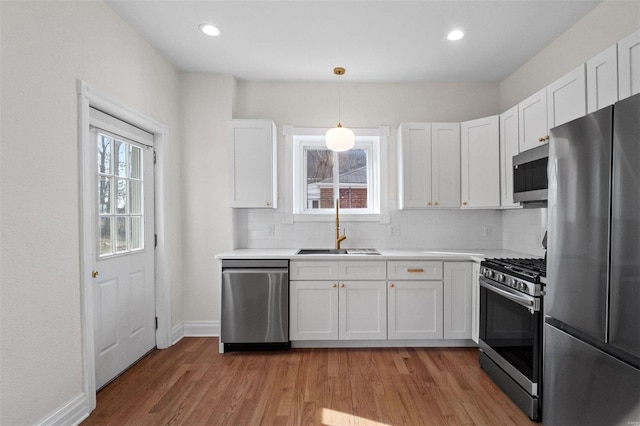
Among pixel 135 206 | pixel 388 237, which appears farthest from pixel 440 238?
pixel 135 206

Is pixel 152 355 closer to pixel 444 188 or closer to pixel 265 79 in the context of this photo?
pixel 265 79

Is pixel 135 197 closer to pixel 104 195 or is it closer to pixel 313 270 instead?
pixel 104 195

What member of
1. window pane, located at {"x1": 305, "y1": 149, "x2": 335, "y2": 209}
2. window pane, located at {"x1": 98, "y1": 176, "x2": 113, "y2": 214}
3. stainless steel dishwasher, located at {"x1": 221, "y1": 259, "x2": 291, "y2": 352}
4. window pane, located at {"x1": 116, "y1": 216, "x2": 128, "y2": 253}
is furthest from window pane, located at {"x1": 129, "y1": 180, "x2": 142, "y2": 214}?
window pane, located at {"x1": 305, "y1": 149, "x2": 335, "y2": 209}

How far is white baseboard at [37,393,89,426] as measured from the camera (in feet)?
5.94

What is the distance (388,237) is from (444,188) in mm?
818

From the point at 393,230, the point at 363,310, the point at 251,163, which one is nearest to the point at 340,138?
the point at 251,163

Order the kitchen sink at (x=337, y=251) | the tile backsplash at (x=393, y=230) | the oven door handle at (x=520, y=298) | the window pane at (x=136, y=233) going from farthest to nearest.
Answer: the tile backsplash at (x=393, y=230) → the kitchen sink at (x=337, y=251) → the window pane at (x=136, y=233) → the oven door handle at (x=520, y=298)

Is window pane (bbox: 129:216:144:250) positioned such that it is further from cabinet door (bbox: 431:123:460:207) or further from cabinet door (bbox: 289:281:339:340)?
cabinet door (bbox: 431:123:460:207)

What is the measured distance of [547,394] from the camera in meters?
1.64

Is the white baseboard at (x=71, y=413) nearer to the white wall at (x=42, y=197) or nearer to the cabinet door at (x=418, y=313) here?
the white wall at (x=42, y=197)

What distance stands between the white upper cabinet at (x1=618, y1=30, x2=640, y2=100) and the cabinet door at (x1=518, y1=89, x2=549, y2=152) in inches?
25.7

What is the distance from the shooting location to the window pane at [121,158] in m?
2.57

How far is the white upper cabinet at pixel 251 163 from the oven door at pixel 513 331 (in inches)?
86.9

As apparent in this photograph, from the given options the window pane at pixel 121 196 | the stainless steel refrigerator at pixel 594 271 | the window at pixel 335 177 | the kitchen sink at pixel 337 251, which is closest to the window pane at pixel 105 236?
the window pane at pixel 121 196
